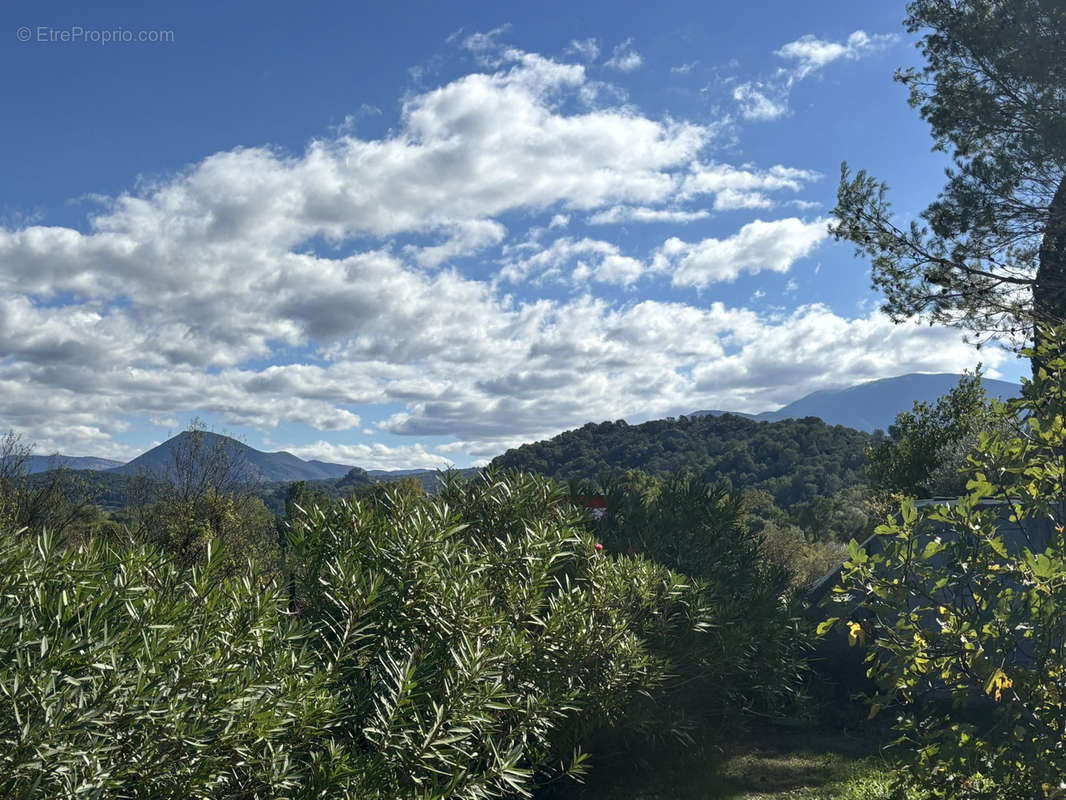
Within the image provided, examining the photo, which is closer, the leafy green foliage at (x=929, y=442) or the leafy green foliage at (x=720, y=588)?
the leafy green foliage at (x=720, y=588)

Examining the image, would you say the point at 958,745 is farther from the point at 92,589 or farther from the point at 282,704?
the point at 92,589

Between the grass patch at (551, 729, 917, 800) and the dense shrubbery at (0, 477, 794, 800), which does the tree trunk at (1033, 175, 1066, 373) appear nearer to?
the grass patch at (551, 729, 917, 800)

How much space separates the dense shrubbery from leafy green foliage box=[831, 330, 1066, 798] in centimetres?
244

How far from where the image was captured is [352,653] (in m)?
4.46

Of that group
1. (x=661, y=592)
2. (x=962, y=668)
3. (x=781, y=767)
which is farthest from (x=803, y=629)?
(x=962, y=668)

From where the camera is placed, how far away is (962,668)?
3.57 meters

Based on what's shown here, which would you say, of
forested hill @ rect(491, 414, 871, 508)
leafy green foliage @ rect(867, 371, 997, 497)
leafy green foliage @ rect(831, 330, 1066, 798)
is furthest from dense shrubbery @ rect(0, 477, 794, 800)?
forested hill @ rect(491, 414, 871, 508)

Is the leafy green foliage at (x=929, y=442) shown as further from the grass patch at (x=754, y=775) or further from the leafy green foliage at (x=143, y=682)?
the leafy green foliage at (x=143, y=682)

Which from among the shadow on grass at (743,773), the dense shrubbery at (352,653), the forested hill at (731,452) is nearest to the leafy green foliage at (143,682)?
the dense shrubbery at (352,653)

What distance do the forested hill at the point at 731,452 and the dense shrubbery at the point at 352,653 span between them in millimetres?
56273

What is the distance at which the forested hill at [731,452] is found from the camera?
7119 cm

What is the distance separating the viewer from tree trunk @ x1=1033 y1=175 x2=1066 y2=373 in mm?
13766

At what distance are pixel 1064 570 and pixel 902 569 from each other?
31.0 inches

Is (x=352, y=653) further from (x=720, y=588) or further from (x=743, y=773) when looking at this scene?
(x=720, y=588)
